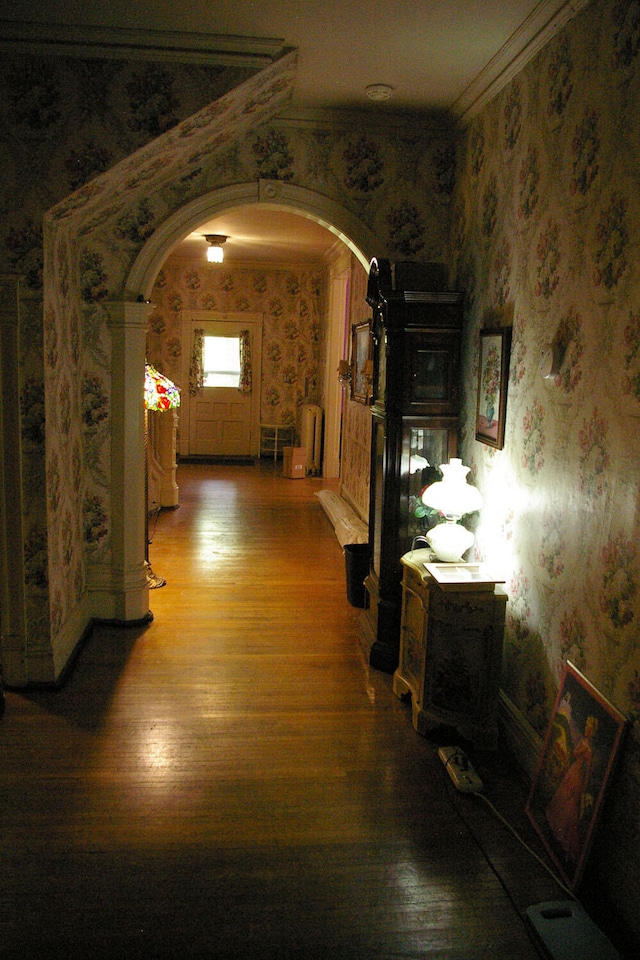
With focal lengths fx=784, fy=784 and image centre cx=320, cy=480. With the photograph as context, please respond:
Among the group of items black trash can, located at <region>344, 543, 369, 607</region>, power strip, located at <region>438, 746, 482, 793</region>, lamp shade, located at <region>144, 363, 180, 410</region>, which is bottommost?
power strip, located at <region>438, 746, 482, 793</region>

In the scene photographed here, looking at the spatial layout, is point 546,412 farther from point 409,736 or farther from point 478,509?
point 409,736

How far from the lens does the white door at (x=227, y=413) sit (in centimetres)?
1168

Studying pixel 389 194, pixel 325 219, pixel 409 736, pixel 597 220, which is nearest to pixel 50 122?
pixel 325 219

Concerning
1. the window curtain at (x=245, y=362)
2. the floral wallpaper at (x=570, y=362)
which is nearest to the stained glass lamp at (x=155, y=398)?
the floral wallpaper at (x=570, y=362)

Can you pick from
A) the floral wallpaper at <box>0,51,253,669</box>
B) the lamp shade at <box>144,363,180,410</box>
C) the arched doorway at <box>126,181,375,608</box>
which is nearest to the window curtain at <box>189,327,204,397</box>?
the lamp shade at <box>144,363,180,410</box>

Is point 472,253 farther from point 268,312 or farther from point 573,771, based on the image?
point 268,312

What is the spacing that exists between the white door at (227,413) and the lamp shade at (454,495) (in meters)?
8.41

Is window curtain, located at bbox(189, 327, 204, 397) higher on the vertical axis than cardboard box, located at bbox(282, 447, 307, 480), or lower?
higher

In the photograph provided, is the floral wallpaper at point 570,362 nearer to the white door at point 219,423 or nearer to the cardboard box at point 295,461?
the cardboard box at point 295,461

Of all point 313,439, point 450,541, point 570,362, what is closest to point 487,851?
point 450,541

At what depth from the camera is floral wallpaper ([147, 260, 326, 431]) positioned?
1148cm

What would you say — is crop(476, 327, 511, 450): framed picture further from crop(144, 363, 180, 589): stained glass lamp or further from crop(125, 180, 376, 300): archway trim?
crop(144, 363, 180, 589): stained glass lamp

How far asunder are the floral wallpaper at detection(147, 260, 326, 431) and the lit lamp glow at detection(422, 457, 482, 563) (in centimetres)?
781

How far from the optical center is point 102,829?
2.77m
